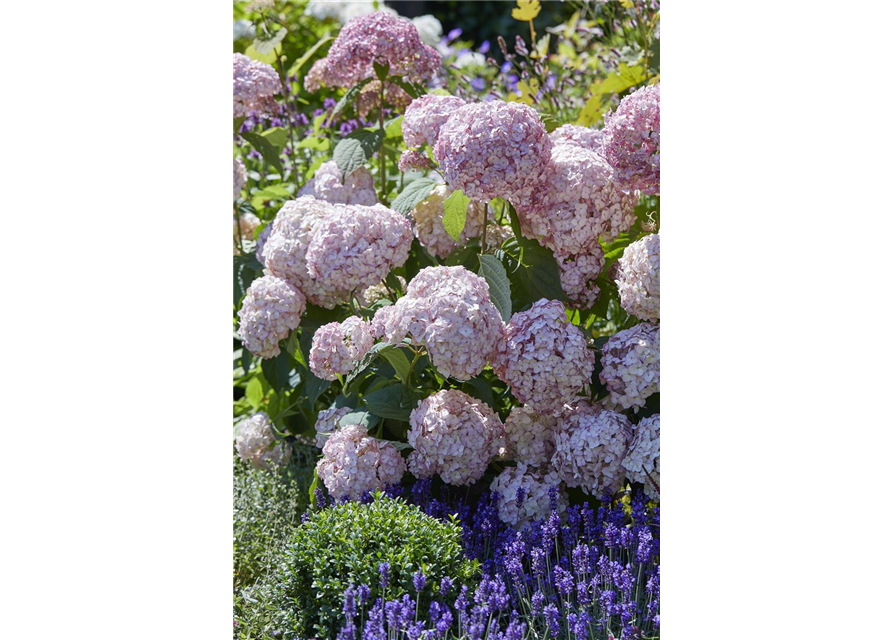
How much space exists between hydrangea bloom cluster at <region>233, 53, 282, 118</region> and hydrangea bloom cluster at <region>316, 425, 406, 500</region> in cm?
134

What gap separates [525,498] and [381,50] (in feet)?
5.07

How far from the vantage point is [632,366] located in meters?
2.44

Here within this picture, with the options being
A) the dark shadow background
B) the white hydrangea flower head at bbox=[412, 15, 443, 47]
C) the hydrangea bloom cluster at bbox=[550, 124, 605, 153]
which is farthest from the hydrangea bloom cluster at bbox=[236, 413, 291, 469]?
the dark shadow background

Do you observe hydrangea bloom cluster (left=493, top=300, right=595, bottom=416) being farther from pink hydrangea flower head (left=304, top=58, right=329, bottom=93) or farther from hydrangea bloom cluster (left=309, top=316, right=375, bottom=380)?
pink hydrangea flower head (left=304, top=58, right=329, bottom=93)

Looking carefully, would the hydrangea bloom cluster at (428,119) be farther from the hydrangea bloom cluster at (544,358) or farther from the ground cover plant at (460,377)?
the hydrangea bloom cluster at (544,358)

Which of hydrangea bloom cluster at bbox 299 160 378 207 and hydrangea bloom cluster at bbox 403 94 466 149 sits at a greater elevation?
hydrangea bloom cluster at bbox 403 94 466 149

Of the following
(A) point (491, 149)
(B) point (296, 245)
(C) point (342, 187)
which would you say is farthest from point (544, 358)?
(C) point (342, 187)

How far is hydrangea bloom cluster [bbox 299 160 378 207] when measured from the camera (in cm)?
314

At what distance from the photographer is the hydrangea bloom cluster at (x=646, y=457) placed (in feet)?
7.74

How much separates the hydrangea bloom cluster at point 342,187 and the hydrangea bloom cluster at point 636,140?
980mm

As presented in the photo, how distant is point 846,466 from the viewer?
156 centimetres

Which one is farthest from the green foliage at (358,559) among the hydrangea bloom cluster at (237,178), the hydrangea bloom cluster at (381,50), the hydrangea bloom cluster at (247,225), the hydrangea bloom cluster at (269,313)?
the hydrangea bloom cluster at (247,225)

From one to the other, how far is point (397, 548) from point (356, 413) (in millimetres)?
606
